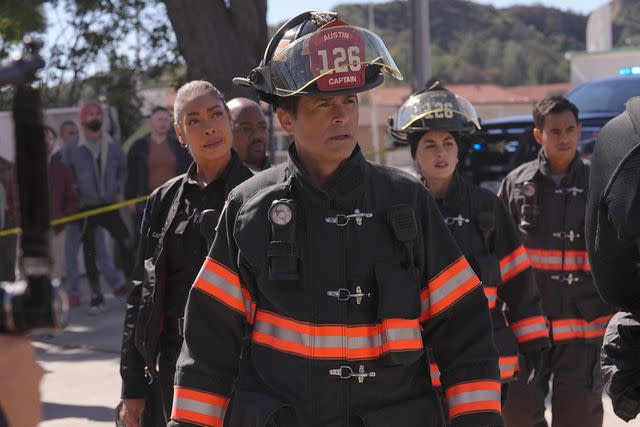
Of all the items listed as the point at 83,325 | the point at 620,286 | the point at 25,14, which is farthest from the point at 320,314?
the point at 25,14

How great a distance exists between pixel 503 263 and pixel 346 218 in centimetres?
A: 183

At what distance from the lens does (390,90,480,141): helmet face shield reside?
513 cm

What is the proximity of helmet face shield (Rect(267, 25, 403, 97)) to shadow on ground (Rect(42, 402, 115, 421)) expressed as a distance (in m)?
4.76

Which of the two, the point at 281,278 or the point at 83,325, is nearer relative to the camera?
the point at 281,278

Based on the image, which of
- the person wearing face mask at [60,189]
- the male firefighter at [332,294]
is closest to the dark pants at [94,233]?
the person wearing face mask at [60,189]

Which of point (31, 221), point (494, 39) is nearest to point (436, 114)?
point (31, 221)

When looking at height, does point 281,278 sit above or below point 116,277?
above

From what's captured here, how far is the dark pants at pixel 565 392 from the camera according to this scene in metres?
5.59

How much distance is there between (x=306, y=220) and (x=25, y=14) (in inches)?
509

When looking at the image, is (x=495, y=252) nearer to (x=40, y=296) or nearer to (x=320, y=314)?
(x=320, y=314)

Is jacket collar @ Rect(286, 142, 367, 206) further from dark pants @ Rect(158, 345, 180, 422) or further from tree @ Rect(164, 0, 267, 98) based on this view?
tree @ Rect(164, 0, 267, 98)

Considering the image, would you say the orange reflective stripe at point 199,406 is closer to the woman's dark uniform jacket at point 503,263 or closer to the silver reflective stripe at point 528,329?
the woman's dark uniform jacket at point 503,263

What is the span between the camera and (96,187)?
11820 millimetres

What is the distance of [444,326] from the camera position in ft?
10.7
